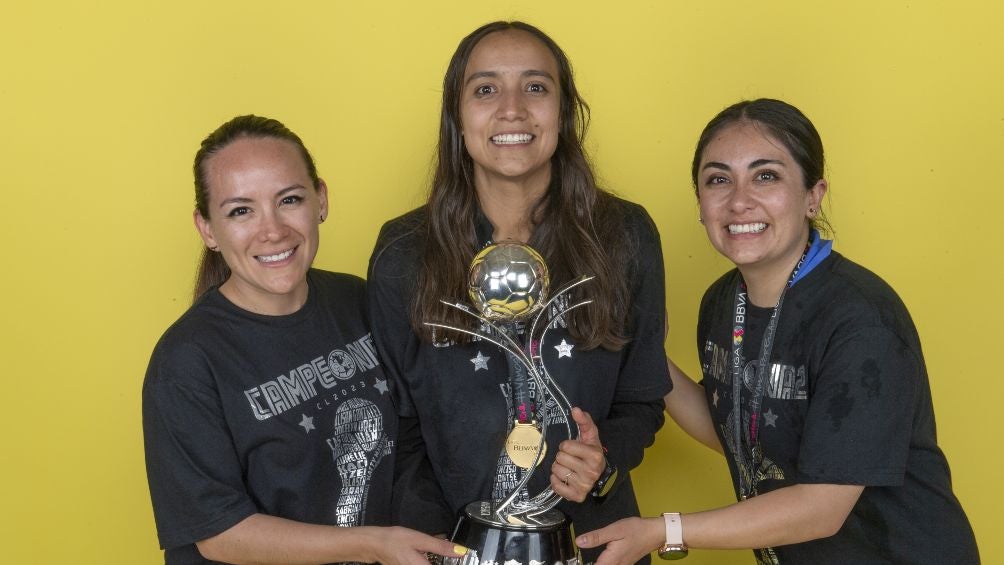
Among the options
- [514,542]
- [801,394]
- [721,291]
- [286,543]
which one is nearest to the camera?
[514,542]

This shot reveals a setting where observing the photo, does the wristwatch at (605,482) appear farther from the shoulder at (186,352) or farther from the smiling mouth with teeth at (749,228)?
the shoulder at (186,352)

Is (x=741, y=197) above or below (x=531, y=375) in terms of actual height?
above

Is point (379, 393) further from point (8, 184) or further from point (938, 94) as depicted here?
point (938, 94)

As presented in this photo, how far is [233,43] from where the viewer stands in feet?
8.83

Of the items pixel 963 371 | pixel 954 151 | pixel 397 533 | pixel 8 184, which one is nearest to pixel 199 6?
pixel 8 184

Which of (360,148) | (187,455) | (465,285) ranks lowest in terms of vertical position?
(187,455)

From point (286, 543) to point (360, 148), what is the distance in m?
1.23

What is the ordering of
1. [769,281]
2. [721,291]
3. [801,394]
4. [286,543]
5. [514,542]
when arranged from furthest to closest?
1. [721,291]
2. [769,281]
3. [801,394]
4. [286,543]
5. [514,542]

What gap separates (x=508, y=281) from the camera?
68.3 inches

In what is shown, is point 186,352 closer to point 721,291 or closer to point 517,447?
point 517,447

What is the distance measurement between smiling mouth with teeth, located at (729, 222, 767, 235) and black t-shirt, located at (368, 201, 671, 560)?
0.49ft

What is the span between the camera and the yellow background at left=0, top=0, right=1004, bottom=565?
2676 millimetres

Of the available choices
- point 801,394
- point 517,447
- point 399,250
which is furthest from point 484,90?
point 801,394

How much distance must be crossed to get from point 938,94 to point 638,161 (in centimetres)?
78
